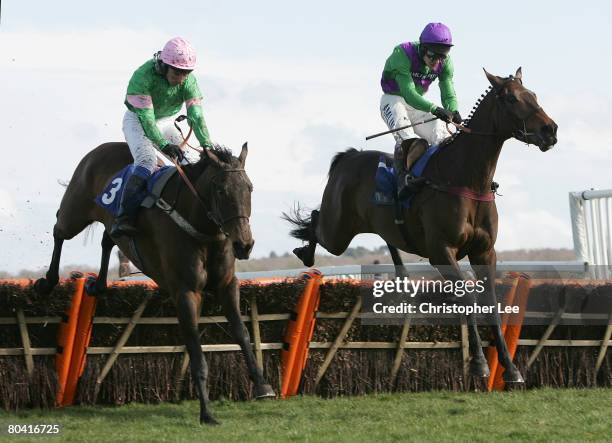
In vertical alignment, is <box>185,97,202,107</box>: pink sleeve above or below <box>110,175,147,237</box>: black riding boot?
above

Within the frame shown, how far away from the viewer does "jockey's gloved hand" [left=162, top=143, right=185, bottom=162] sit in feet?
27.6

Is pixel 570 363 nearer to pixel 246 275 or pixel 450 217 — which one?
pixel 450 217

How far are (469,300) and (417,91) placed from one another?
210 centimetres

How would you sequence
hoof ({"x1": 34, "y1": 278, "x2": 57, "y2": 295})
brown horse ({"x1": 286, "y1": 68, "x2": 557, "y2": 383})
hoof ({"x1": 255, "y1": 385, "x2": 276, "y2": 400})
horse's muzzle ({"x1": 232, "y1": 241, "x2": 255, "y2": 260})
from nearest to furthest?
horse's muzzle ({"x1": 232, "y1": 241, "x2": 255, "y2": 260}) < hoof ({"x1": 255, "y1": 385, "x2": 276, "y2": 400}) < hoof ({"x1": 34, "y1": 278, "x2": 57, "y2": 295}) < brown horse ({"x1": 286, "y1": 68, "x2": 557, "y2": 383})

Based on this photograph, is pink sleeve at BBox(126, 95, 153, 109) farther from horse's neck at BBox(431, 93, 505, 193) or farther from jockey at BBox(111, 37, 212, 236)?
horse's neck at BBox(431, 93, 505, 193)

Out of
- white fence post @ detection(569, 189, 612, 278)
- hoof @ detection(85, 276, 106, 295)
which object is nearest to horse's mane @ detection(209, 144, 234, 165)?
hoof @ detection(85, 276, 106, 295)

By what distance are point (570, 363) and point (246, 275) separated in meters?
7.14

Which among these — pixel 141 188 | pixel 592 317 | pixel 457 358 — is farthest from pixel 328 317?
pixel 592 317

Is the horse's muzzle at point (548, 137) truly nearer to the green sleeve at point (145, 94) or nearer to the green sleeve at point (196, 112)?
the green sleeve at point (196, 112)

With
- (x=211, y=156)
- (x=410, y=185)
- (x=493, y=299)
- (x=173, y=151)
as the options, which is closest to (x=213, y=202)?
(x=211, y=156)

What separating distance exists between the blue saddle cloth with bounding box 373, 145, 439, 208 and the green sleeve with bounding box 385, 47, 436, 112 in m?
0.40

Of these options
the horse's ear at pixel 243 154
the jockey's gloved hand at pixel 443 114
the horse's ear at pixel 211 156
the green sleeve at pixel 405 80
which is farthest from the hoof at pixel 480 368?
the horse's ear at pixel 211 156

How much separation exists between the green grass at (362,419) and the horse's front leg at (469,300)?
0.25 metres

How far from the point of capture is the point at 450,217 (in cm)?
923
